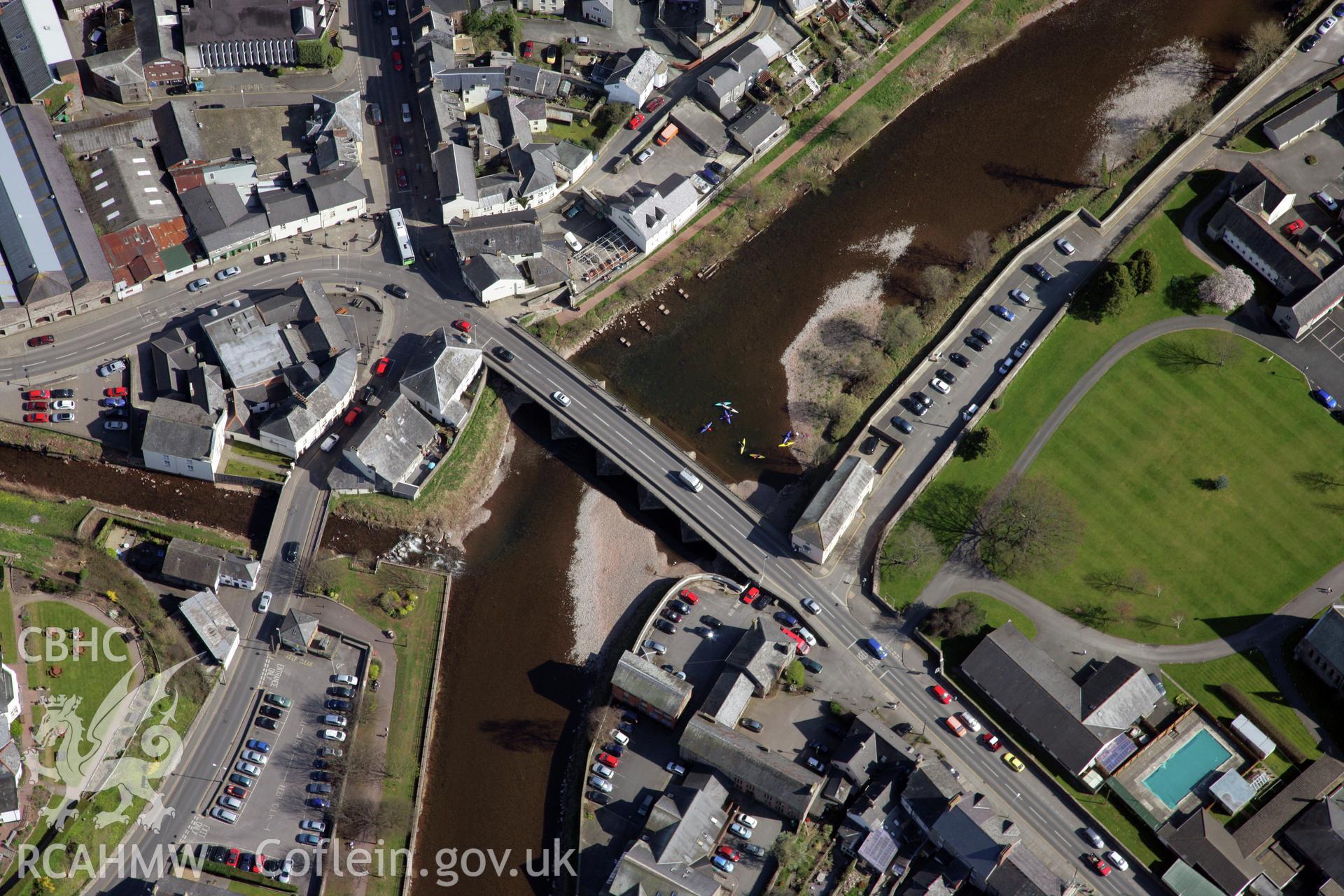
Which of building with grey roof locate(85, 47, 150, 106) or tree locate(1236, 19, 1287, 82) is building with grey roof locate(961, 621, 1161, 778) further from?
building with grey roof locate(85, 47, 150, 106)

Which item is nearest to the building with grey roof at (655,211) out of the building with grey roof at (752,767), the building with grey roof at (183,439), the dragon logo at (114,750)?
the building with grey roof at (183,439)

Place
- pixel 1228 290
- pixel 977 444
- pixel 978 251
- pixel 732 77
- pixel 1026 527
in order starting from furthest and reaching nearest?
pixel 732 77, pixel 978 251, pixel 1228 290, pixel 977 444, pixel 1026 527

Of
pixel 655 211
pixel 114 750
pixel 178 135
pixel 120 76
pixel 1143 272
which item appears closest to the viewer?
pixel 114 750

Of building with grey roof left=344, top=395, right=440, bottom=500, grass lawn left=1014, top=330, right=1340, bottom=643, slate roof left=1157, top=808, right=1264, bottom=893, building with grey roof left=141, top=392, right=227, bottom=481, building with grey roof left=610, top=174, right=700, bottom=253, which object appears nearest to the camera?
slate roof left=1157, top=808, right=1264, bottom=893

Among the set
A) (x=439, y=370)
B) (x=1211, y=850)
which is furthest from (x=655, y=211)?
(x=1211, y=850)

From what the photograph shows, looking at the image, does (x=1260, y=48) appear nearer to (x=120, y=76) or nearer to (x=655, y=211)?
(x=655, y=211)

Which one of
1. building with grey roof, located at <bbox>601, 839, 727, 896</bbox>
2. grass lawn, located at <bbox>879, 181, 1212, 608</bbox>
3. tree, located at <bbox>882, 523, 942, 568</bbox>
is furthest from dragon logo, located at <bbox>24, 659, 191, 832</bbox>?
Answer: tree, located at <bbox>882, 523, 942, 568</bbox>

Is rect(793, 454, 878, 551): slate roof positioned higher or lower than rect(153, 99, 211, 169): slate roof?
higher
